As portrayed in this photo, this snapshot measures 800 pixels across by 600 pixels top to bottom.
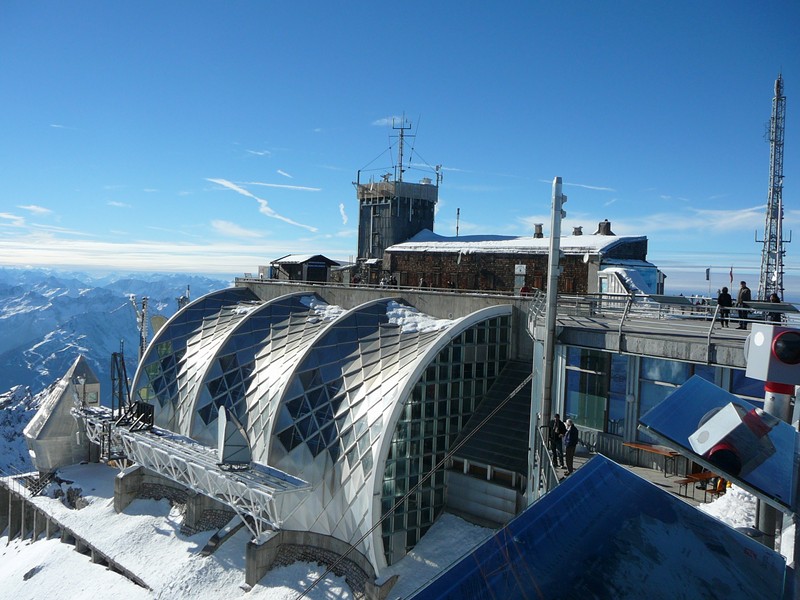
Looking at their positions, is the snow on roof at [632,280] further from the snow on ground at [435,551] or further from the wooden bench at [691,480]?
the wooden bench at [691,480]

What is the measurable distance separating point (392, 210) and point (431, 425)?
94.2 ft

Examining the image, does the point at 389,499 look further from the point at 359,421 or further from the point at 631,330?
the point at 631,330

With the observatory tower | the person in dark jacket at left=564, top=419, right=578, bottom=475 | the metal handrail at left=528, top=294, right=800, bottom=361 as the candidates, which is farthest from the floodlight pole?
the observatory tower

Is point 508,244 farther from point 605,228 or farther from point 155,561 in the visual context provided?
point 155,561

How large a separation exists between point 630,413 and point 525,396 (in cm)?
877

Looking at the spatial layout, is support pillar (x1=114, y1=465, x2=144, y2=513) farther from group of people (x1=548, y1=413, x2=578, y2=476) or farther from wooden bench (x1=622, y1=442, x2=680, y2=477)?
wooden bench (x1=622, y1=442, x2=680, y2=477)

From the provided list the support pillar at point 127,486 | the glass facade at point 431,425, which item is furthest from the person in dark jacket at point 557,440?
the support pillar at point 127,486

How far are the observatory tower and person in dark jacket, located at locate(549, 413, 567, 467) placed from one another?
33.8m

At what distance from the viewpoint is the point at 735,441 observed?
175 inches

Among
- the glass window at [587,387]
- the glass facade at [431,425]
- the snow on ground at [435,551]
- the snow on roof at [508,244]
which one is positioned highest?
the snow on roof at [508,244]

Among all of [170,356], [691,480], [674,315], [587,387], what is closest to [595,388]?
[587,387]

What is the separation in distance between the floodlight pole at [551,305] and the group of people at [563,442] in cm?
56

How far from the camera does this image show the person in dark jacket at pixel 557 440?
13.6 m

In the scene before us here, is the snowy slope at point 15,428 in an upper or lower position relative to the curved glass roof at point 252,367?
lower
